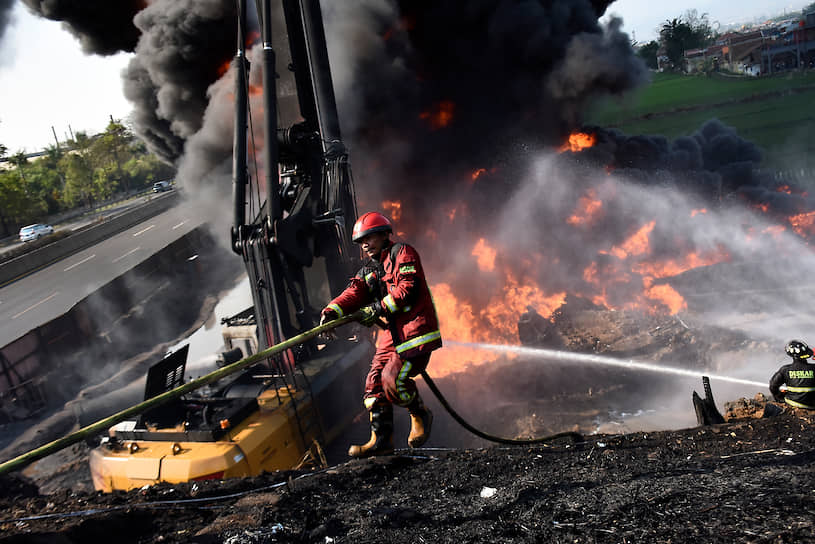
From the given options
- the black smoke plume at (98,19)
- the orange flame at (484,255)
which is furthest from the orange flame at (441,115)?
the black smoke plume at (98,19)

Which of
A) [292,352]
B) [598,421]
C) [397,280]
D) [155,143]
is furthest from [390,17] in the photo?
[397,280]

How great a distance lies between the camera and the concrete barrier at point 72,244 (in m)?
22.7

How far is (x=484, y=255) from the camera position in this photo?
15.8m

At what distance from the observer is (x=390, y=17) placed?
14.8 meters

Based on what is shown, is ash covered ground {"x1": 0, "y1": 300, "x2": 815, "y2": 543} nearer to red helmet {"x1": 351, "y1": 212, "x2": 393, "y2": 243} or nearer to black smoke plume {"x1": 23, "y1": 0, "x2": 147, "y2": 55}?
red helmet {"x1": 351, "y1": 212, "x2": 393, "y2": 243}

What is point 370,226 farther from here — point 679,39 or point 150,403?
point 679,39

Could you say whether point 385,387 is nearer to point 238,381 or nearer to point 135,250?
point 238,381

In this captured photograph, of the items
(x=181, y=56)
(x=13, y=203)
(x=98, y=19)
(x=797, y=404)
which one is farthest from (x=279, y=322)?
(x=13, y=203)

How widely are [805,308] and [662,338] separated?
3247 millimetres

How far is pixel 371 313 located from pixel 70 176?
40826mm

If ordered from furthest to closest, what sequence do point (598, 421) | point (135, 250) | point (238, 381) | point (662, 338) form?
point (135, 250), point (662, 338), point (598, 421), point (238, 381)

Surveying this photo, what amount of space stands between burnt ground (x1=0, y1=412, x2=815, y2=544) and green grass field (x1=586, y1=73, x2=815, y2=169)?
100 ft

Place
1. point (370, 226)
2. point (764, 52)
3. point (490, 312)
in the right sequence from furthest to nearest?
point (764, 52)
point (490, 312)
point (370, 226)

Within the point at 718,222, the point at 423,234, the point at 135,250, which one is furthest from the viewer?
the point at 135,250
